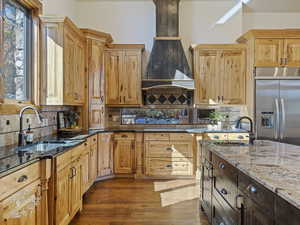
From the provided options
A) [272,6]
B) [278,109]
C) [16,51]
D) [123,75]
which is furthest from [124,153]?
[272,6]

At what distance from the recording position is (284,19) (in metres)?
5.56

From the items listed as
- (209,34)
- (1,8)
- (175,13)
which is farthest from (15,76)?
(209,34)

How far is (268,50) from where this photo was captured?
4699 mm

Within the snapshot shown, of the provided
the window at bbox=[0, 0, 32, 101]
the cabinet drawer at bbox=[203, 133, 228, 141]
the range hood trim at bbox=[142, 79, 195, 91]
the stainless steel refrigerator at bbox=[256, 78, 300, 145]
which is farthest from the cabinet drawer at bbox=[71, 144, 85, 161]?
the stainless steel refrigerator at bbox=[256, 78, 300, 145]

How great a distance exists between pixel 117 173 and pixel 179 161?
1155mm

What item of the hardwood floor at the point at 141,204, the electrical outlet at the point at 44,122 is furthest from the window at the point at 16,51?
the hardwood floor at the point at 141,204

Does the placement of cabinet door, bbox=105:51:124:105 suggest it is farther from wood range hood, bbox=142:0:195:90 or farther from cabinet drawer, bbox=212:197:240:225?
cabinet drawer, bbox=212:197:240:225

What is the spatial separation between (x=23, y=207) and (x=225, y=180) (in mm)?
1593

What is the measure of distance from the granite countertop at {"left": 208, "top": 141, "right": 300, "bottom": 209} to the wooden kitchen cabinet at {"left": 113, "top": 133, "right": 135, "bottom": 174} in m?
2.26

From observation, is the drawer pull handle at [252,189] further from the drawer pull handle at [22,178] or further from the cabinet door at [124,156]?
the cabinet door at [124,156]

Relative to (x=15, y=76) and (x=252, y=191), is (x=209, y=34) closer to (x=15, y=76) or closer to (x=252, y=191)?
(x=15, y=76)

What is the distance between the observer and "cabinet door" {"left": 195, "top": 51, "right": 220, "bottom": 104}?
16.5 feet

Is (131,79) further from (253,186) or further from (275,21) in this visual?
(253,186)

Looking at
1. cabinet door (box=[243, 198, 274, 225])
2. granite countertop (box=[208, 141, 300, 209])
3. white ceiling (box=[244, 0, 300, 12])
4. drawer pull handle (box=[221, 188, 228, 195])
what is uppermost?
white ceiling (box=[244, 0, 300, 12])
